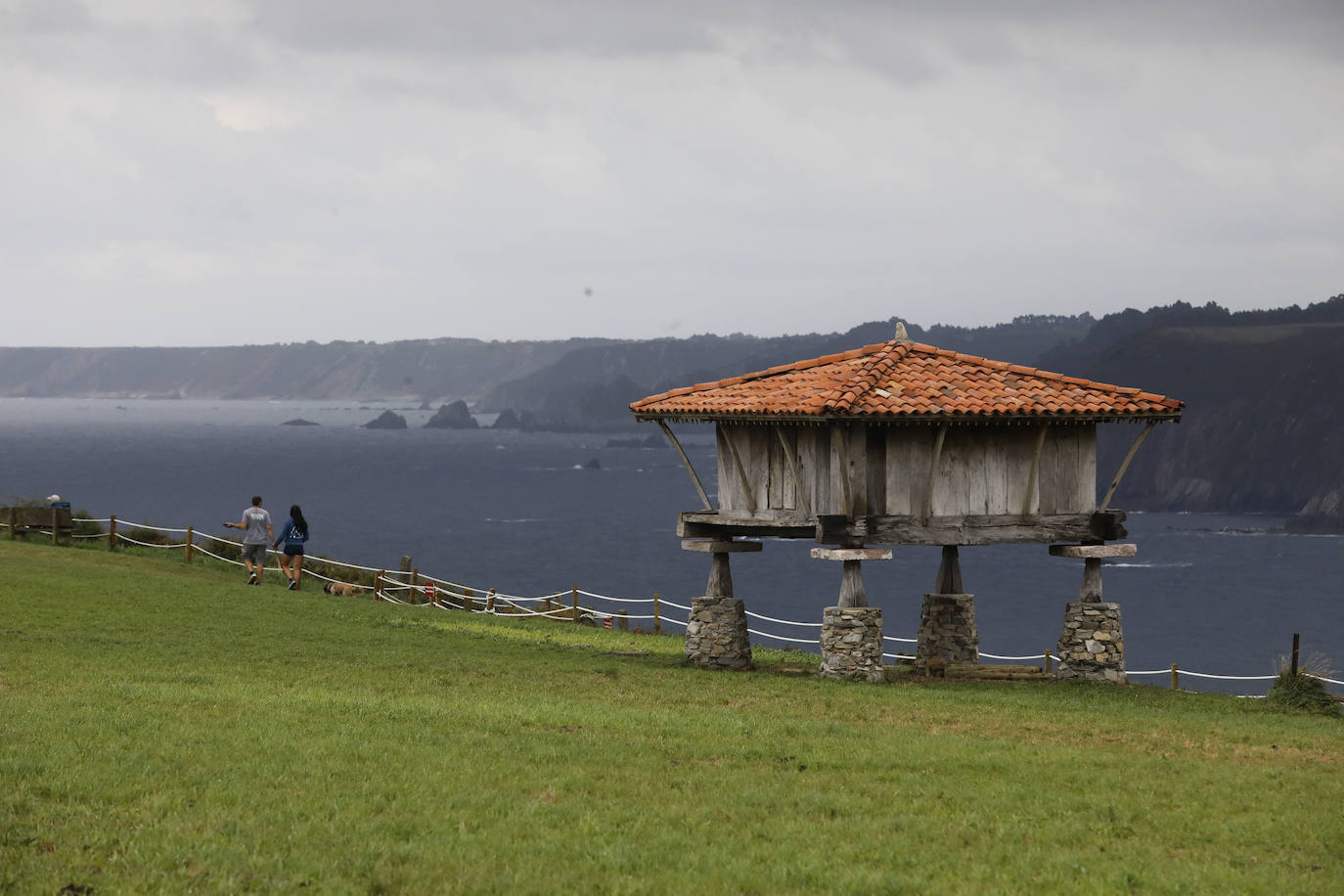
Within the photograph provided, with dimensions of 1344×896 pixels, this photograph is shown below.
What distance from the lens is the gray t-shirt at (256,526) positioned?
103 ft

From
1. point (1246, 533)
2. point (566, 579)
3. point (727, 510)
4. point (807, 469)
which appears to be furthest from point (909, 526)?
point (1246, 533)

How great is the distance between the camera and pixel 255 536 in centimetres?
3167

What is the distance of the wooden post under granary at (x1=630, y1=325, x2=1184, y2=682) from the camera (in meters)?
21.7

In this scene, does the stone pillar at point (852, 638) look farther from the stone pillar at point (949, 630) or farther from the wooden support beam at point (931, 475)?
the stone pillar at point (949, 630)

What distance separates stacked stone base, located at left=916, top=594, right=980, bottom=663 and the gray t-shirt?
47.8ft

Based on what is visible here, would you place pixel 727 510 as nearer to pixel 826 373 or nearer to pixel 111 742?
pixel 826 373

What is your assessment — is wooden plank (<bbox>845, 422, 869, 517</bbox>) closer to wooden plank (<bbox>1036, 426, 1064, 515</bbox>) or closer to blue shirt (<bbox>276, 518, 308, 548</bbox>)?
wooden plank (<bbox>1036, 426, 1064, 515</bbox>)

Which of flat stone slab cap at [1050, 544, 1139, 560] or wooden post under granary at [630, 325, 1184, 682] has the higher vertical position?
wooden post under granary at [630, 325, 1184, 682]

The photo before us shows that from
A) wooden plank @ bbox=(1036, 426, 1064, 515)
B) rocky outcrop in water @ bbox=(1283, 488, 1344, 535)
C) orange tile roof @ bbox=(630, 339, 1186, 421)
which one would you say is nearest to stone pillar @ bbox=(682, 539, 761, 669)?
orange tile roof @ bbox=(630, 339, 1186, 421)

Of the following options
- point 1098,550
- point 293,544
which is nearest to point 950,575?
point 1098,550

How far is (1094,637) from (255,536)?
18439 mm

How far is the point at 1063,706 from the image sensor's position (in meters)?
19.9

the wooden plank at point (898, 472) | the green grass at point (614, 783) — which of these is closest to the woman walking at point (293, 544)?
the green grass at point (614, 783)

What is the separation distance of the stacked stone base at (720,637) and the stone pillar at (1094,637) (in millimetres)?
5329
